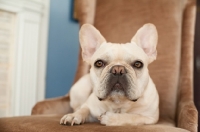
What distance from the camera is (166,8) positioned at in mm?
1692

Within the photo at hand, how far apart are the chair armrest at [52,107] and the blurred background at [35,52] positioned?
1.38ft

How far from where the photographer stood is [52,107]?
5.22 feet

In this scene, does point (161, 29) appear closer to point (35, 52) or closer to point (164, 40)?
point (164, 40)

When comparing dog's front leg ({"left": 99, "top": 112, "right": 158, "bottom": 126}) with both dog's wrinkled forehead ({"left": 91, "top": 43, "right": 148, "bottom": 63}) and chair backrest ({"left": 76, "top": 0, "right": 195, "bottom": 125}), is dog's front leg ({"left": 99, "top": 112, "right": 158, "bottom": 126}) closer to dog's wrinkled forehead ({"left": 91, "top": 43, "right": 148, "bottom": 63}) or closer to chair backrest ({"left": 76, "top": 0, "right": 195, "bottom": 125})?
dog's wrinkled forehead ({"left": 91, "top": 43, "right": 148, "bottom": 63})

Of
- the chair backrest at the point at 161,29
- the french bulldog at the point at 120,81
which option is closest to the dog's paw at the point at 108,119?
the french bulldog at the point at 120,81

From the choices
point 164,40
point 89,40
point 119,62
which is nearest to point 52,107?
point 89,40

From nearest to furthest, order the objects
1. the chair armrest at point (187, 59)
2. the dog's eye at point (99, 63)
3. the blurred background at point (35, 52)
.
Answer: the dog's eye at point (99, 63), the chair armrest at point (187, 59), the blurred background at point (35, 52)

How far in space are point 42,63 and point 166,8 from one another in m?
0.92

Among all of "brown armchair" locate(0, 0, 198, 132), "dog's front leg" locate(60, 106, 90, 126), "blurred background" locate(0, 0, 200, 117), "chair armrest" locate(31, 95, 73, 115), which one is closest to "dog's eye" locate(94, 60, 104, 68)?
"dog's front leg" locate(60, 106, 90, 126)

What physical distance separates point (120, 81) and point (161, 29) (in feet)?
2.14

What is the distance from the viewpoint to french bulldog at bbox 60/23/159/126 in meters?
1.15

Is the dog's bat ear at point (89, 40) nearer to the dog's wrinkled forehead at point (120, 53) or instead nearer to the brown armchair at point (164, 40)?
the dog's wrinkled forehead at point (120, 53)

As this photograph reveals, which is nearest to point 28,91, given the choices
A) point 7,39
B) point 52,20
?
point 7,39

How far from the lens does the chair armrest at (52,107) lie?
1.56m
